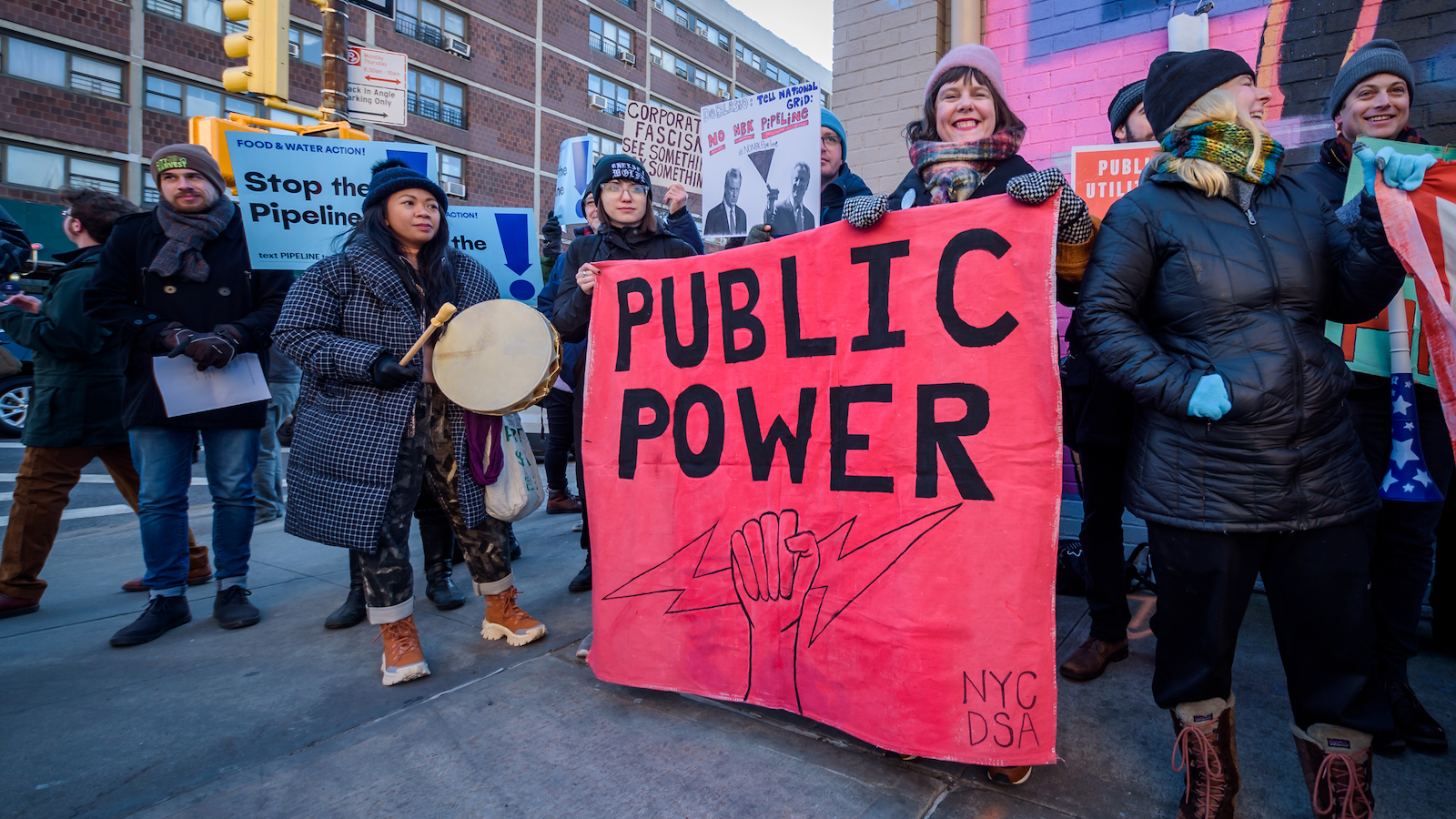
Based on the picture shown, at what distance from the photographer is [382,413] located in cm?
282

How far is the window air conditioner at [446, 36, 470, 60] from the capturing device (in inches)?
1129

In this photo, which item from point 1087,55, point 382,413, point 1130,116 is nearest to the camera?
point 382,413

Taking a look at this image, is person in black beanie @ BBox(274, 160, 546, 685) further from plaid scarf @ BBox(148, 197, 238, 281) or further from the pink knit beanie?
the pink knit beanie

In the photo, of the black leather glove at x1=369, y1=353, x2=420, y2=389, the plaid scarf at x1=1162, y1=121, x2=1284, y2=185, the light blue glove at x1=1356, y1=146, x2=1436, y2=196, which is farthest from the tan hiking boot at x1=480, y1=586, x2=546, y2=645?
the light blue glove at x1=1356, y1=146, x2=1436, y2=196

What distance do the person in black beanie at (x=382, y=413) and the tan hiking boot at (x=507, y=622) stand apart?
0.62ft

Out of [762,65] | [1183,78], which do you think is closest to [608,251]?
[1183,78]

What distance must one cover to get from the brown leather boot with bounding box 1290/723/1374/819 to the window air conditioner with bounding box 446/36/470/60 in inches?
1308

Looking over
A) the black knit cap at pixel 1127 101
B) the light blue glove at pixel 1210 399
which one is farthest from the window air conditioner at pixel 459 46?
the light blue glove at pixel 1210 399

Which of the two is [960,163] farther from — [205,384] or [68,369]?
[68,369]

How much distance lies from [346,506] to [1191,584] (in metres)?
2.77

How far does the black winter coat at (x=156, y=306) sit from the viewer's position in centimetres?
335

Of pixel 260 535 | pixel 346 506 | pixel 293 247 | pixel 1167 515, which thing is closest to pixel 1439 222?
pixel 1167 515

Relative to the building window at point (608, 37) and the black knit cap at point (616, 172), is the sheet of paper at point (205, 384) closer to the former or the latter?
the black knit cap at point (616, 172)

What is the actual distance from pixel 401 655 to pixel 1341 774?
298 cm
